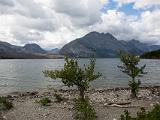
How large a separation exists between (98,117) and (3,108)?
30.8 ft

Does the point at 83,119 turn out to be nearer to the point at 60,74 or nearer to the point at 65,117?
the point at 65,117

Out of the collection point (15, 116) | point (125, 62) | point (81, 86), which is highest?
point (125, 62)

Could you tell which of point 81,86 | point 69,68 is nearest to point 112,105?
point 81,86

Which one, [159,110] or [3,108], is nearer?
[159,110]

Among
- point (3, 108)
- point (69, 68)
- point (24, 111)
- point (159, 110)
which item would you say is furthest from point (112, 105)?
point (159, 110)

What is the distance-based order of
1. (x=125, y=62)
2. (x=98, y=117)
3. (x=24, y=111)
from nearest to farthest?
1. (x=98, y=117)
2. (x=24, y=111)
3. (x=125, y=62)

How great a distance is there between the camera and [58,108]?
88.6 ft

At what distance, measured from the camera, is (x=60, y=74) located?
27.3 m

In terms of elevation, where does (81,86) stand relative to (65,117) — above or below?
above

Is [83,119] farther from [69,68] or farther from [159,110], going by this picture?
[69,68]

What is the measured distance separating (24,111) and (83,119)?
9.17 metres

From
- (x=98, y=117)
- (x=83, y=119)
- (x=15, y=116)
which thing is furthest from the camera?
(x=15, y=116)

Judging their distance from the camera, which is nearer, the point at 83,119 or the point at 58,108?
the point at 83,119

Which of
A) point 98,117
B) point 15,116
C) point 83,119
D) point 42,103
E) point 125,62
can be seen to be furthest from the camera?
point 125,62
